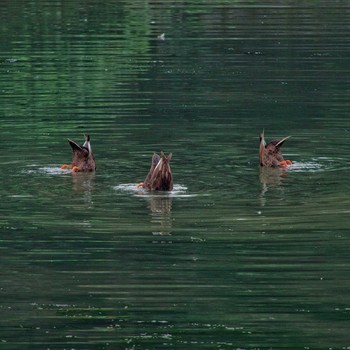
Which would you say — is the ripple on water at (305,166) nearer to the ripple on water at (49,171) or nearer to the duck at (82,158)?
the duck at (82,158)

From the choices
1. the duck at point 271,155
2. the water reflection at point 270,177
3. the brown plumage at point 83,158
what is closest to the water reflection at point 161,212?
the water reflection at point 270,177

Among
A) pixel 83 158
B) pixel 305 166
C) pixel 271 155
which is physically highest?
pixel 83 158

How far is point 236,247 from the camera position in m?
15.9

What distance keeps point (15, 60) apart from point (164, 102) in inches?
376

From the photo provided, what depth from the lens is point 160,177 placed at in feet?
62.3

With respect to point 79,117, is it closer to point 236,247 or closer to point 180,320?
point 236,247

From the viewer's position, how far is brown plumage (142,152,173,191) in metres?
18.9

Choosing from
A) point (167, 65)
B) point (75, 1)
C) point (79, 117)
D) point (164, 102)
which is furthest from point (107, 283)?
point (75, 1)

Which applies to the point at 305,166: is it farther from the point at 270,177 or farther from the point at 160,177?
the point at 160,177

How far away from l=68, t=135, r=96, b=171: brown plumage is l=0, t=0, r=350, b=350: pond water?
0.65 ft

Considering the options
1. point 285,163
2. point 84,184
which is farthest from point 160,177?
point 285,163

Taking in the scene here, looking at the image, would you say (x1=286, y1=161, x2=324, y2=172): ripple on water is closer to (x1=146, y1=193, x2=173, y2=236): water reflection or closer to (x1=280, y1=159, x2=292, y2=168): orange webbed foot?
Result: (x1=280, y1=159, x2=292, y2=168): orange webbed foot

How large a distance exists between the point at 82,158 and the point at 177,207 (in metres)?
3.01

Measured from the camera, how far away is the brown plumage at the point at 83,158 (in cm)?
2070
